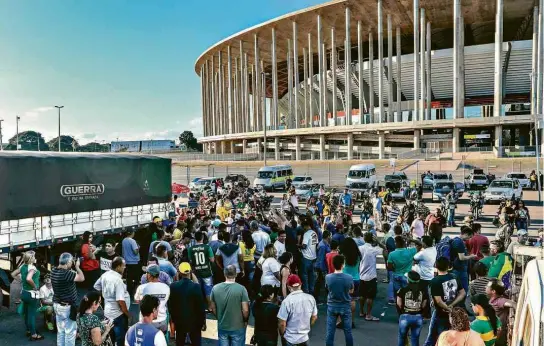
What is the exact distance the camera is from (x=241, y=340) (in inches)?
257

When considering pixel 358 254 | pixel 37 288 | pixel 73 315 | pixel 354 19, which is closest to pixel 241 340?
pixel 73 315

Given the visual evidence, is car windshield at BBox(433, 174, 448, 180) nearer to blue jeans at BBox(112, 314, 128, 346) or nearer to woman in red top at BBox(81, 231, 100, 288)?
woman in red top at BBox(81, 231, 100, 288)

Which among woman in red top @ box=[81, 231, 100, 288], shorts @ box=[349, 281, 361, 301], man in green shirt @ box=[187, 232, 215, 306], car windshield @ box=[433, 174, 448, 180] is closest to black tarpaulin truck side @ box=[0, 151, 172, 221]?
woman in red top @ box=[81, 231, 100, 288]

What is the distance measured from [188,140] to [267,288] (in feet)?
537

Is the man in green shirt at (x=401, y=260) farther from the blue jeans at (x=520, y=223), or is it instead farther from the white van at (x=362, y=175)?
the white van at (x=362, y=175)

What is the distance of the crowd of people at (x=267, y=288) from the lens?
5.88 metres

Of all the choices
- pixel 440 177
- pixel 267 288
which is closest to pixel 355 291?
pixel 267 288

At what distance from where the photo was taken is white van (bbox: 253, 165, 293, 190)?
38844 millimetres

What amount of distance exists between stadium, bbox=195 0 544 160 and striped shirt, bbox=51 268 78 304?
4098 cm

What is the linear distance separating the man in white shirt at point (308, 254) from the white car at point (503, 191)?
1999cm

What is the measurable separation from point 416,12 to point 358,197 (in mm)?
33456

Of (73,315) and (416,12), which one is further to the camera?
(416,12)

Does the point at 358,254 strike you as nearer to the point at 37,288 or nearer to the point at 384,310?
the point at 384,310

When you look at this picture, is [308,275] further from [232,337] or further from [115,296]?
[115,296]
